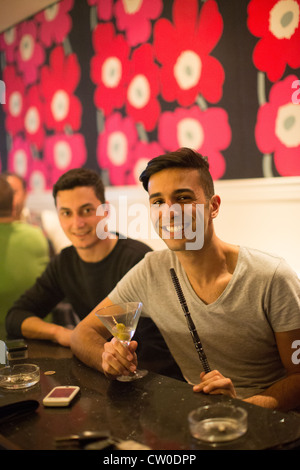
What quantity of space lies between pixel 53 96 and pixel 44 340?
2783mm

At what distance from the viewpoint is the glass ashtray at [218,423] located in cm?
112

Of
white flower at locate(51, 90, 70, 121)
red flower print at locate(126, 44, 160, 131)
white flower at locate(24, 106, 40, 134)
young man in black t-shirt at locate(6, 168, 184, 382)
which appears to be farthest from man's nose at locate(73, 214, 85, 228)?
white flower at locate(24, 106, 40, 134)

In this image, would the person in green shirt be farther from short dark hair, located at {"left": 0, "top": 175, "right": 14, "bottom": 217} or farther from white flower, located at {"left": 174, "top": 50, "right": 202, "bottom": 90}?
white flower, located at {"left": 174, "top": 50, "right": 202, "bottom": 90}

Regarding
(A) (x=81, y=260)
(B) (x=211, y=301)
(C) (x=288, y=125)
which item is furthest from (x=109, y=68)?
(B) (x=211, y=301)

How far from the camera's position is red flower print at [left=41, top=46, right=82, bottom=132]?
4176 mm

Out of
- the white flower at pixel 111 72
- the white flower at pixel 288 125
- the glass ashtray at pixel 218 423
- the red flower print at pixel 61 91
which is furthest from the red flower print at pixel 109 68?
the glass ashtray at pixel 218 423

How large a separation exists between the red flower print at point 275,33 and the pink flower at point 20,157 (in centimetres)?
263

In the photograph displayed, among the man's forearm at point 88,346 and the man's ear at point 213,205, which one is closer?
the man's forearm at point 88,346

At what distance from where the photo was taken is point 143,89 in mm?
3547

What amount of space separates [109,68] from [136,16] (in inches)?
17.3

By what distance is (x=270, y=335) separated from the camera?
1691 millimetres

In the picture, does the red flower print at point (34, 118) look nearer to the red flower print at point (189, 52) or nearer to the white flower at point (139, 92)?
the white flower at point (139, 92)

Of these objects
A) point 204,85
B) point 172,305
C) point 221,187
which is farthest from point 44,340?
point 204,85

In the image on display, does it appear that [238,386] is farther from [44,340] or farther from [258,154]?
[258,154]
